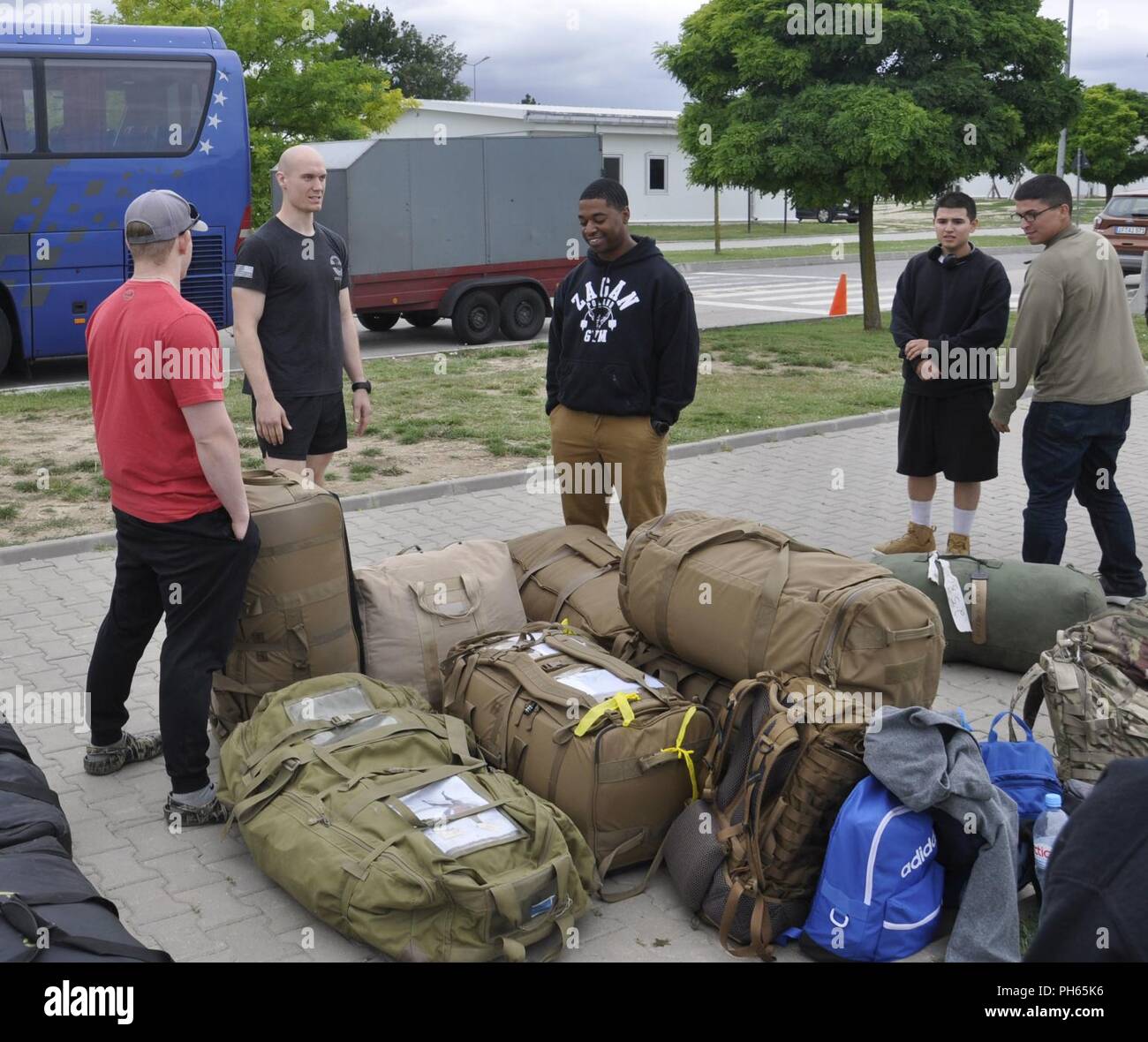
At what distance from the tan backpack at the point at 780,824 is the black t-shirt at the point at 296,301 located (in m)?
2.90

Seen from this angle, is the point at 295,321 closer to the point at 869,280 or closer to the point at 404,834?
the point at 404,834

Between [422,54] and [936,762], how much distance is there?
67.8m

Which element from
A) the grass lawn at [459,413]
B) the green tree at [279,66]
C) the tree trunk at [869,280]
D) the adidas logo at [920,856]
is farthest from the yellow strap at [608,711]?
the green tree at [279,66]

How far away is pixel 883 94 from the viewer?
1565 cm

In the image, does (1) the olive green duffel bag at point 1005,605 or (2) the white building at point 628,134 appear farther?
(2) the white building at point 628,134

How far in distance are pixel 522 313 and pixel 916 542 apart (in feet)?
34.9

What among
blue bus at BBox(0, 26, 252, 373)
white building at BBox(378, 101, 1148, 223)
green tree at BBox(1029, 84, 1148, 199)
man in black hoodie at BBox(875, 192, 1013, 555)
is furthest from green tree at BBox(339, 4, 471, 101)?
man in black hoodie at BBox(875, 192, 1013, 555)

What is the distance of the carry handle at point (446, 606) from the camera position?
493 cm

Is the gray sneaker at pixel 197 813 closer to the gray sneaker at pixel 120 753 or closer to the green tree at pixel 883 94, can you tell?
the gray sneaker at pixel 120 753

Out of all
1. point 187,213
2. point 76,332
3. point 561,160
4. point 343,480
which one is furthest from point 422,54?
point 187,213

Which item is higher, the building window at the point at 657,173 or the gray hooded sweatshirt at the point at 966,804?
the building window at the point at 657,173

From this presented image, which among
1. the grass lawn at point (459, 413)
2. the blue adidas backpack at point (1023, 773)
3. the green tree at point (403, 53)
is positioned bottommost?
the blue adidas backpack at point (1023, 773)

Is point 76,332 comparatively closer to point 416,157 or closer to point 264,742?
point 416,157

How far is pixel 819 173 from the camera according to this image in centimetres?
1617
